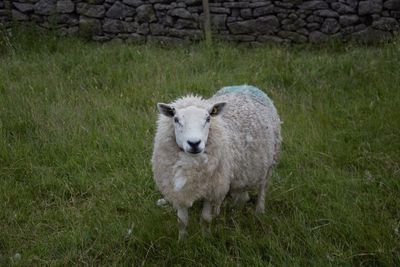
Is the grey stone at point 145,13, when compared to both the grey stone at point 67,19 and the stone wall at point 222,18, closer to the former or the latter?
the stone wall at point 222,18

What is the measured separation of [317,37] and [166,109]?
541 centimetres

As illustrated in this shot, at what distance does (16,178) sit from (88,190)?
708 millimetres

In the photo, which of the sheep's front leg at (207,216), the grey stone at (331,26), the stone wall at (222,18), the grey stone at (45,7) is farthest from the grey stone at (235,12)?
the sheep's front leg at (207,216)

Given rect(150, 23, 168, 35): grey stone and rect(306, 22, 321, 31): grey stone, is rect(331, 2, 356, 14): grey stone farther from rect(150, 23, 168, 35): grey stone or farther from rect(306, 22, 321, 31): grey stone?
rect(150, 23, 168, 35): grey stone

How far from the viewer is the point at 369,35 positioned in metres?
7.57

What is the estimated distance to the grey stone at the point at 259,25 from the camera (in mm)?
7918

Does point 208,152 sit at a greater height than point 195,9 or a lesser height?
lesser

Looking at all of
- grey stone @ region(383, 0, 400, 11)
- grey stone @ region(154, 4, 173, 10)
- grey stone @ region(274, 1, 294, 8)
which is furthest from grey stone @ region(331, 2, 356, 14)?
grey stone @ region(154, 4, 173, 10)

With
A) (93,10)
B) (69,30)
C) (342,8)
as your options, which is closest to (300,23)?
(342,8)

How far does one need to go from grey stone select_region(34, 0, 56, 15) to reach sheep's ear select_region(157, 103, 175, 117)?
622 cm

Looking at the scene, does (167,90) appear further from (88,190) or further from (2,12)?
(2,12)

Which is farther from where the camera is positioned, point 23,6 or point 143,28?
point 23,6

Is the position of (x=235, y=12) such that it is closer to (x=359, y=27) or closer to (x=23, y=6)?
(x=359, y=27)

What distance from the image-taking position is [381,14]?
298 inches
